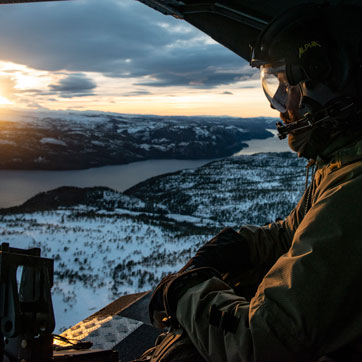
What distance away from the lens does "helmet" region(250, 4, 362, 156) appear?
5.08 ft

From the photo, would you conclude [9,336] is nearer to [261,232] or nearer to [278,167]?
[261,232]

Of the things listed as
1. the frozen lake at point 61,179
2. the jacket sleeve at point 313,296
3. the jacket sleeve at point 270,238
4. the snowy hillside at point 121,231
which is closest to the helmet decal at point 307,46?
the jacket sleeve at point 313,296

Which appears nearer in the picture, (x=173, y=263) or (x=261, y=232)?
(x=261, y=232)

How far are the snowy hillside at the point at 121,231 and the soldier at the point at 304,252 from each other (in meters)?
2.49

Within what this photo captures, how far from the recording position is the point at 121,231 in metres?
13.9

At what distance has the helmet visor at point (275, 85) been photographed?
6.03 feet

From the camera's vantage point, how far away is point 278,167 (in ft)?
185

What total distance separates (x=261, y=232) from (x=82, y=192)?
111 ft

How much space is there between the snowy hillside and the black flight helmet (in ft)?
9.00

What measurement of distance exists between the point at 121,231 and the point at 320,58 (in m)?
12.9

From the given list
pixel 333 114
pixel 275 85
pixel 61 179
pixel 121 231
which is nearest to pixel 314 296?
pixel 333 114

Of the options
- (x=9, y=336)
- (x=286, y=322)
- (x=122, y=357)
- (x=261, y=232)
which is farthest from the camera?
(x=122, y=357)

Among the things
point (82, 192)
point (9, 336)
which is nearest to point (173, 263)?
point (9, 336)

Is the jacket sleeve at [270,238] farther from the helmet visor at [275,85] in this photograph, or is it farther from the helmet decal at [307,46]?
the helmet decal at [307,46]
